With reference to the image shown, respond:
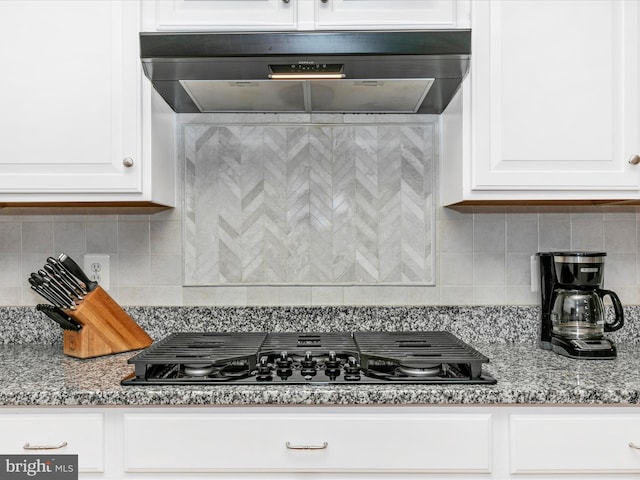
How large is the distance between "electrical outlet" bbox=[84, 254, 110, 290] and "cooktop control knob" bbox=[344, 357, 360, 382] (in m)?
0.91

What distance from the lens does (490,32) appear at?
145 centimetres

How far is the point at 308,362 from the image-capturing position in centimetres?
137

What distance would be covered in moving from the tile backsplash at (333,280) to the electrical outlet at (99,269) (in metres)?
0.02

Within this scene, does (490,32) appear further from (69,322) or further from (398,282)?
(69,322)

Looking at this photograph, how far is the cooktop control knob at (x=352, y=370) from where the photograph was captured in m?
1.26

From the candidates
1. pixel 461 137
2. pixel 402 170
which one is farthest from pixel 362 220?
pixel 461 137

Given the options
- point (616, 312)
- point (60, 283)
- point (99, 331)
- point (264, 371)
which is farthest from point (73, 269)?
point (616, 312)

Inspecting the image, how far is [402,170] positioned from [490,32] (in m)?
0.53

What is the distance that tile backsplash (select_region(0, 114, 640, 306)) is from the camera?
180 centimetres

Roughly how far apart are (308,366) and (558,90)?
3.32 feet
